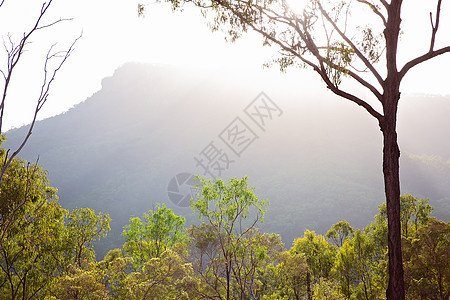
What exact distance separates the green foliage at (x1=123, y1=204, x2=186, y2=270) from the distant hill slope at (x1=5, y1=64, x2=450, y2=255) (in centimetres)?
5795

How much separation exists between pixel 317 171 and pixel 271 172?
1707cm

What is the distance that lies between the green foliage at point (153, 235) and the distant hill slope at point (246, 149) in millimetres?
57946

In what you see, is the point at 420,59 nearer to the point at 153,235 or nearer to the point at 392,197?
the point at 392,197

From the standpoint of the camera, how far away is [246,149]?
433 ft

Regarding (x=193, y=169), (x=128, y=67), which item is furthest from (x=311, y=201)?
(x=128, y=67)

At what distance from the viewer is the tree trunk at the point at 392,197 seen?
493cm

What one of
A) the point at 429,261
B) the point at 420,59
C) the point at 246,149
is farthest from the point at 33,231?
the point at 246,149

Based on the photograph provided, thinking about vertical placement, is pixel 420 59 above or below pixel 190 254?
above

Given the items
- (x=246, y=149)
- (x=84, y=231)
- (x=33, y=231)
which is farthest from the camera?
(x=246, y=149)

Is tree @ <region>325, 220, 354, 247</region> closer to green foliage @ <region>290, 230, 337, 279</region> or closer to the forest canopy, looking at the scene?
the forest canopy
